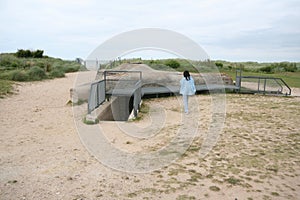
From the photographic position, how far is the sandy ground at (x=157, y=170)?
11.5 feet

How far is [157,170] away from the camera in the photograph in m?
4.23

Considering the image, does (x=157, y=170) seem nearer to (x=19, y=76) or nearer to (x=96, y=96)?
(x=96, y=96)

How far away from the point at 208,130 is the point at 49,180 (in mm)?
4121

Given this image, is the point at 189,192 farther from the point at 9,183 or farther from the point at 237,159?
the point at 9,183

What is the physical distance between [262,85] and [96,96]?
35.4 ft

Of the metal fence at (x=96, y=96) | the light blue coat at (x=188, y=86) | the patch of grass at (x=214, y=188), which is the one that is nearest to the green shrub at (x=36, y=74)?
the metal fence at (x=96, y=96)

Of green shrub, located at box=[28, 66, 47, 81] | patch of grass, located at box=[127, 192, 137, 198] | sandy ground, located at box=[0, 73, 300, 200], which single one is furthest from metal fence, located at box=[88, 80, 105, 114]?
green shrub, located at box=[28, 66, 47, 81]

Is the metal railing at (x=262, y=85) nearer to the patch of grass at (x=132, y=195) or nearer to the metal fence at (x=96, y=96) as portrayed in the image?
the metal fence at (x=96, y=96)

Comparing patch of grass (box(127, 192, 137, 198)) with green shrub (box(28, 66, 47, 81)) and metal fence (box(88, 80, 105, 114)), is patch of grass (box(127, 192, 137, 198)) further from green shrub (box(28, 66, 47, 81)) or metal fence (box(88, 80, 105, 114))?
green shrub (box(28, 66, 47, 81))

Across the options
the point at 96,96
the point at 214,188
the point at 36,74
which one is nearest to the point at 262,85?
the point at 96,96

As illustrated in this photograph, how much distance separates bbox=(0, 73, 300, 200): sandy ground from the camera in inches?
138

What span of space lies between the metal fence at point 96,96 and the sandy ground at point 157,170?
883mm

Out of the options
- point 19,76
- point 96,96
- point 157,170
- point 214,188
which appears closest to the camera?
point 214,188

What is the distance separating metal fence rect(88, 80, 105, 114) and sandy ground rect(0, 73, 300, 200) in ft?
2.90
